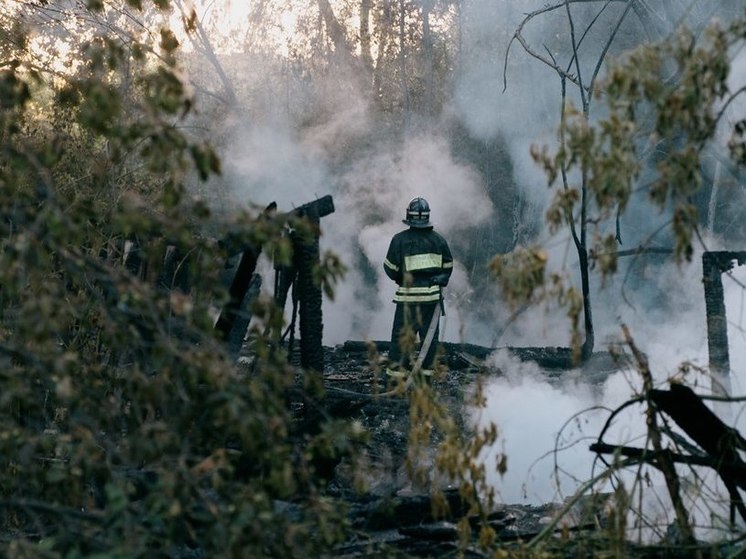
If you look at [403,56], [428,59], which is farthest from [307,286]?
[428,59]

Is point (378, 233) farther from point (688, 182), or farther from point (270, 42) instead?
point (688, 182)

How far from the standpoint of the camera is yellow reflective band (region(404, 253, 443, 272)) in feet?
35.3

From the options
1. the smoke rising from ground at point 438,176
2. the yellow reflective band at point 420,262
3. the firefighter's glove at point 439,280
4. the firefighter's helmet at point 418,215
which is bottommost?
the firefighter's glove at point 439,280

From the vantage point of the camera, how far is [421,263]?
10.8 metres

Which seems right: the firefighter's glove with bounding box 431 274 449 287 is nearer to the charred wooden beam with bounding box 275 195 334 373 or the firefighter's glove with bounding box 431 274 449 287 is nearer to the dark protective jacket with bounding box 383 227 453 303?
the dark protective jacket with bounding box 383 227 453 303

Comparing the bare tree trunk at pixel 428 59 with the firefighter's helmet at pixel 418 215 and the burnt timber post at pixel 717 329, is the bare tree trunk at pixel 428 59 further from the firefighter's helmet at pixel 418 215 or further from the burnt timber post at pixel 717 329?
the burnt timber post at pixel 717 329

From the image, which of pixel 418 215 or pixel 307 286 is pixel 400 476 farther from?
pixel 418 215

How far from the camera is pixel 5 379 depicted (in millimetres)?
3432

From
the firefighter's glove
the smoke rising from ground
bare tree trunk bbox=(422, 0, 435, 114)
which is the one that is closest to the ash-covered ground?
the firefighter's glove

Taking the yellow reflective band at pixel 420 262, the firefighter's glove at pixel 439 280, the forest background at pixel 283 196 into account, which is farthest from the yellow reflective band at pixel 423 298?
the forest background at pixel 283 196

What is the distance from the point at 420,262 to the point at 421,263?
0.04ft

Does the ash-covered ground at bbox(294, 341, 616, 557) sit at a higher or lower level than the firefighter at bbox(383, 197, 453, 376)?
lower

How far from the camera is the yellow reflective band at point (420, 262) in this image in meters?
10.8

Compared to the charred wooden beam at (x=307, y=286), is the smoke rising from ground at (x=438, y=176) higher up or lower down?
higher up
